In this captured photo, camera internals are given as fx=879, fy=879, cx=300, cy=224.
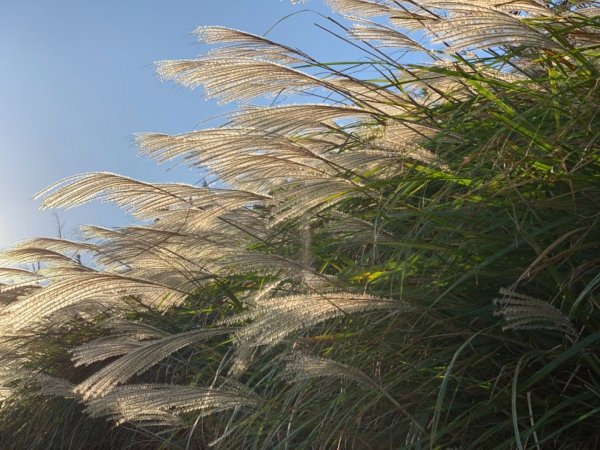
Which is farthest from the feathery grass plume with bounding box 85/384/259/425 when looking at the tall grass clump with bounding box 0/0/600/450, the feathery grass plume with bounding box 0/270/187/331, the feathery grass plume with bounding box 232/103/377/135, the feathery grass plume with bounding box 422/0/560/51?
the feathery grass plume with bounding box 422/0/560/51

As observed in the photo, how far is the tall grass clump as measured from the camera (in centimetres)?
220

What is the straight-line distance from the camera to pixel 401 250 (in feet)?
8.32

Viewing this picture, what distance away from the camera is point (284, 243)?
130 inches

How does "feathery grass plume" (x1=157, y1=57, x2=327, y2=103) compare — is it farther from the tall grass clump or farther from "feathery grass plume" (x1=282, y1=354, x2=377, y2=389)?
"feathery grass plume" (x1=282, y1=354, x2=377, y2=389)

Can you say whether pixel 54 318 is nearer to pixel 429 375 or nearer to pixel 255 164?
pixel 255 164

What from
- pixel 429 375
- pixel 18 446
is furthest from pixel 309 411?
pixel 18 446

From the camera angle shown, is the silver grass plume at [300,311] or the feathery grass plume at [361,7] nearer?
the silver grass plume at [300,311]

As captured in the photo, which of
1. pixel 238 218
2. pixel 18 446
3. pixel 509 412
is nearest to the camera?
pixel 509 412

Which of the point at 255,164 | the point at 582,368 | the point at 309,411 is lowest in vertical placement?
the point at 309,411

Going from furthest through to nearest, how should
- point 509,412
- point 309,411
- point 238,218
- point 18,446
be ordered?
point 18,446 → point 238,218 → point 309,411 → point 509,412

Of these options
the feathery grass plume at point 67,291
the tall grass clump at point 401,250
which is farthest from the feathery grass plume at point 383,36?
the feathery grass plume at point 67,291

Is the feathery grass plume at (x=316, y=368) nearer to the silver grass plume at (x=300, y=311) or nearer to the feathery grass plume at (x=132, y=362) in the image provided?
the silver grass plume at (x=300, y=311)

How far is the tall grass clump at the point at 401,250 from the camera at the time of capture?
2.20 metres

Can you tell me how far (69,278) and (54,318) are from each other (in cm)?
81
